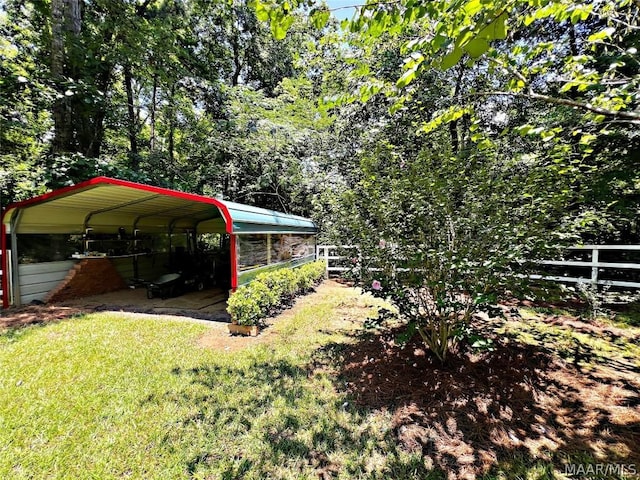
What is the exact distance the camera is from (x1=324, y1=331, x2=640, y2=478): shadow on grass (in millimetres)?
2334

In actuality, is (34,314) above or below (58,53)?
below

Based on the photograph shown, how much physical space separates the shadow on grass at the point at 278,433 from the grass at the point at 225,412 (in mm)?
11

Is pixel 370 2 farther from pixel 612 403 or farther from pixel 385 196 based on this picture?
pixel 612 403

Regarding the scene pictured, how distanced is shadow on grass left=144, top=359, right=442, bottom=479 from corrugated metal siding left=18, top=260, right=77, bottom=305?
6.35 m

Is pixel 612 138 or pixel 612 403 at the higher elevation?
pixel 612 138

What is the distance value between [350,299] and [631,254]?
6.51 m

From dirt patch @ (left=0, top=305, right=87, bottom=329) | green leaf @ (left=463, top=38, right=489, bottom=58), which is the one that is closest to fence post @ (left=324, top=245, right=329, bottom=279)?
dirt patch @ (left=0, top=305, right=87, bottom=329)

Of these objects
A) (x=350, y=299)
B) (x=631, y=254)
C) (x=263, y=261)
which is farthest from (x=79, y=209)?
(x=631, y=254)

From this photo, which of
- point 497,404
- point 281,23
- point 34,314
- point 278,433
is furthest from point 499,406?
point 34,314

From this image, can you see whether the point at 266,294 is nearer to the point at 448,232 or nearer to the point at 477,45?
the point at 448,232

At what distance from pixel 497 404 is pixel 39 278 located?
971 cm

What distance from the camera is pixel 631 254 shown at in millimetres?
6793

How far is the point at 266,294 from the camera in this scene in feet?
18.7

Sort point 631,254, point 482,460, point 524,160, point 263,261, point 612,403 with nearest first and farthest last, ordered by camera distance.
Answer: point 482,460 < point 612,403 < point 524,160 < point 631,254 < point 263,261
